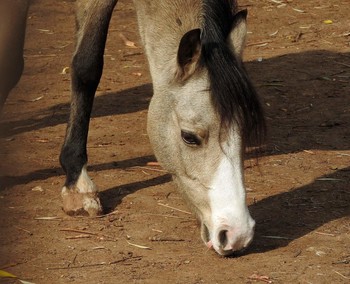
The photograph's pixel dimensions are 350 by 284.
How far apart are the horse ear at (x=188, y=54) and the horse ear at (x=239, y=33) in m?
0.23

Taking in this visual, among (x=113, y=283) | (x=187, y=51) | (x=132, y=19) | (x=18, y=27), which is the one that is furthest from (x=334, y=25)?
(x=113, y=283)

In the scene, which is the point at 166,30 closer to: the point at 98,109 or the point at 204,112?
the point at 204,112

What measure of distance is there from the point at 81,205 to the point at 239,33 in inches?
54.5

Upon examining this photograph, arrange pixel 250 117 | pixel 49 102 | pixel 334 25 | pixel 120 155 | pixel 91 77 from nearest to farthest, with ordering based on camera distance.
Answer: pixel 250 117
pixel 91 77
pixel 120 155
pixel 49 102
pixel 334 25

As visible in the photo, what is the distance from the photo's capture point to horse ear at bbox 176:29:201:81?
4.67 meters

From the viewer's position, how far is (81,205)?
17.9 ft

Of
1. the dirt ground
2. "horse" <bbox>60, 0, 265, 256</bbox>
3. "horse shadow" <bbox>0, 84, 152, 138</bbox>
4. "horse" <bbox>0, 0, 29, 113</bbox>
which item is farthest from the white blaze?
"horse shadow" <bbox>0, 84, 152, 138</bbox>

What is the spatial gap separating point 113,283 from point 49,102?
10.0 feet

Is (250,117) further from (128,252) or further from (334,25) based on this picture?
(334,25)

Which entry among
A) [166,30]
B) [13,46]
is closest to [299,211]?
[166,30]

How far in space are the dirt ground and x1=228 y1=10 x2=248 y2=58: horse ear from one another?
75 centimetres

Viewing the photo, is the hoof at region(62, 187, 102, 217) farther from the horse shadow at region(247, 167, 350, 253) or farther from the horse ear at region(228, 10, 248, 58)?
the horse ear at region(228, 10, 248, 58)

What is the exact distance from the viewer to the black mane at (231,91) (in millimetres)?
4574

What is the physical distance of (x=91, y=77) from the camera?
5.75 metres
